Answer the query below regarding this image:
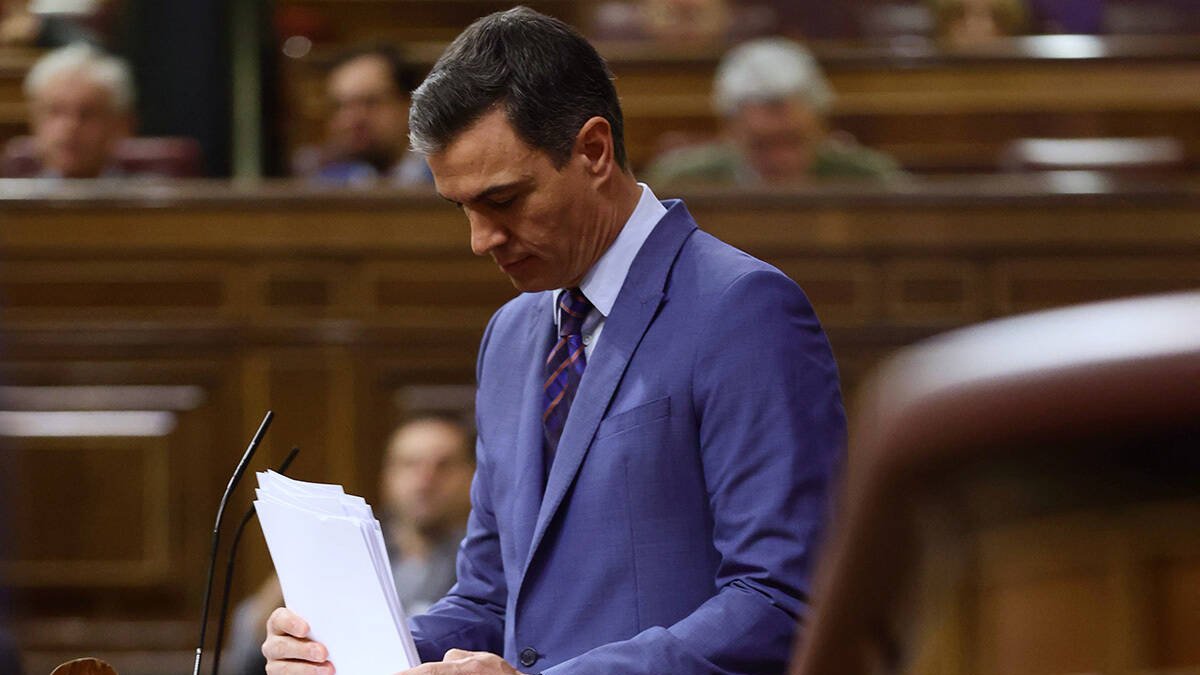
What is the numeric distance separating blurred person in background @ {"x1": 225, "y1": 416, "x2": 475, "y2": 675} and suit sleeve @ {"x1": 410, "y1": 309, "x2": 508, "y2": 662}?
2138 mm

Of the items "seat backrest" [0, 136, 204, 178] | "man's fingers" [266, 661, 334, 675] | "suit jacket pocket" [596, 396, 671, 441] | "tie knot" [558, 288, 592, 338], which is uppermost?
"tie knot" [558, 288, 592, 338]

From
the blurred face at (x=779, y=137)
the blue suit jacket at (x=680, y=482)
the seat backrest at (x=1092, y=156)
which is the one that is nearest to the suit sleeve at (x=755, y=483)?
the blue suit jacket at (x=680, y=482)

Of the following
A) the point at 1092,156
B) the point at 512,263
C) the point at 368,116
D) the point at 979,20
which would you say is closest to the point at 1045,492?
the point at 512,263

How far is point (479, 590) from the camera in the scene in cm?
198

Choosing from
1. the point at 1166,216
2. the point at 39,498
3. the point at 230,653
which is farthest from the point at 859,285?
the point at 39,498

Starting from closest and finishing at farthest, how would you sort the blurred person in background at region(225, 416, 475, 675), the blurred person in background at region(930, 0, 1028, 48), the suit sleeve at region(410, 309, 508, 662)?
the suit sleeve at region(410, 309, 508, 662)
the blurred person in background at region(225, 416, 475, 675)
the blurred person in background at region(930, 0, 1028, 48)

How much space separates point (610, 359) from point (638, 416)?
86 millimetres

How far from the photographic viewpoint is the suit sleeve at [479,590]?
1.95 metres

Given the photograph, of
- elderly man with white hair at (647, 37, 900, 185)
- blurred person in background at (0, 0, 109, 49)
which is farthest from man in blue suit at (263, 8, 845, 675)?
blurred person in background at (0, 0, 109, 49)

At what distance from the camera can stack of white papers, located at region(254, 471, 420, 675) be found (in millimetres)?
1663

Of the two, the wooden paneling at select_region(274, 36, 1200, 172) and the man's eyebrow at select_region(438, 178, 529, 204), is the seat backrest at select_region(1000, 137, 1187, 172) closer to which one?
the wooden paneling at select_region(274, 36, 1200, 172)

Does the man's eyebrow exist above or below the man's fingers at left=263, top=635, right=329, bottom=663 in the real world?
above

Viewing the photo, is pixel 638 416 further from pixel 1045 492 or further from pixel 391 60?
pixel 391 60

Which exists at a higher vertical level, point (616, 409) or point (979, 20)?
point (979, 20)
